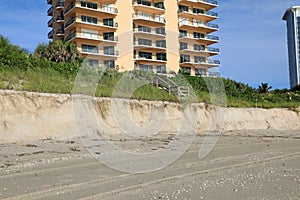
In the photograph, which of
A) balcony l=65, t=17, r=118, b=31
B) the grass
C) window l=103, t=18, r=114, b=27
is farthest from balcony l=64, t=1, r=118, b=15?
the grass

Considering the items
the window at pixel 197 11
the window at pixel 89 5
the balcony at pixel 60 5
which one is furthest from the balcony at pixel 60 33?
the window at pixel 197 11

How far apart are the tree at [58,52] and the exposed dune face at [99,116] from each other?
12189 mm

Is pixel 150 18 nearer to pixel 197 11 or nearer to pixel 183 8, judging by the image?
pixel 183 8

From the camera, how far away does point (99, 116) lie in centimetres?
1822

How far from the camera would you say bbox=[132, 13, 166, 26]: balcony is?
49625 mm

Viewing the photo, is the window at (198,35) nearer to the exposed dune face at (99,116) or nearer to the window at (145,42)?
the window at (145,42)

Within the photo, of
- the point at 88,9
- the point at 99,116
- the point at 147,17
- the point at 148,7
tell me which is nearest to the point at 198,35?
the point at 147,17

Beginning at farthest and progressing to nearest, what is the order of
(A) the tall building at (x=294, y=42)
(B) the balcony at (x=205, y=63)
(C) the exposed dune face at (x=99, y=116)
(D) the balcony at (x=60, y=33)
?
(A) the tall building at (x=294, y=42) < (D) the balcony at (x=60, y=33) < (B) the balcony at (x=205, y=63) < (C) the exposed dune face at (x=99, y=116)

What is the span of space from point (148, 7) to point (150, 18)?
1591mm

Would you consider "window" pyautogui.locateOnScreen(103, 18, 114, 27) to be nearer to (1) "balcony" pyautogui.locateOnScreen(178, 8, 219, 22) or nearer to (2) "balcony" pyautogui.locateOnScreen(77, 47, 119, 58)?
(2) "balcony" pyautogui.locateOnScreen(77, 47, 119, 58)

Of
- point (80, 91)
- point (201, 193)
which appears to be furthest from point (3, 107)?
point (201, 193)

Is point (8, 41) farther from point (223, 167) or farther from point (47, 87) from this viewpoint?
point (223, 167)

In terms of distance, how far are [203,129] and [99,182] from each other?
16553 mm

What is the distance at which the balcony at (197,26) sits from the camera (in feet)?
177
